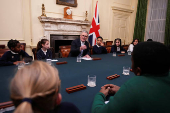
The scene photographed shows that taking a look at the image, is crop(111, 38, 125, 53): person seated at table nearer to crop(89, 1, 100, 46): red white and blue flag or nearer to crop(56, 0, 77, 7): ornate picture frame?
crop(89, 1, 100, 46): red white and blue flag

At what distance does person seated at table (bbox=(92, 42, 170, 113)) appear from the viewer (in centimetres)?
65

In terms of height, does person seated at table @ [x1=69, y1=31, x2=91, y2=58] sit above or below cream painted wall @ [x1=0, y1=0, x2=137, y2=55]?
below

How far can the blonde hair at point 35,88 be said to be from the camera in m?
0.45

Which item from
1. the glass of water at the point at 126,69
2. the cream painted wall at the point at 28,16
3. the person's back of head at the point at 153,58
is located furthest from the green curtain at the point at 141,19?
the person's back of head at the point at 153,58

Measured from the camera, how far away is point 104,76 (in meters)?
1.58

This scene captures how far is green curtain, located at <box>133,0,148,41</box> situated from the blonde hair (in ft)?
22.7

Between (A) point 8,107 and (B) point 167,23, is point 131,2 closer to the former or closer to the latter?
(B) point 167,23

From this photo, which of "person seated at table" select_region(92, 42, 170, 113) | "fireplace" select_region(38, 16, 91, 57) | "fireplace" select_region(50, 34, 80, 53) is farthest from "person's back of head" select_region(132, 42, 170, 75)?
"fireplace" select_region(50, 34, 80, 53)

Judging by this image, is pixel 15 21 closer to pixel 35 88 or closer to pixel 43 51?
pixel 43 51

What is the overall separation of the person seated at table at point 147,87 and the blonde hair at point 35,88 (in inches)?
15.0

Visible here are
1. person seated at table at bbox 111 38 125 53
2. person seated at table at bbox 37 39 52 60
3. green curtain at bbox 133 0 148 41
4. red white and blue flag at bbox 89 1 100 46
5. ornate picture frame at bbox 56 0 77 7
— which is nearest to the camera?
person seated at table at bbox 37 39 52 60

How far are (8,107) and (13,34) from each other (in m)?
4.13

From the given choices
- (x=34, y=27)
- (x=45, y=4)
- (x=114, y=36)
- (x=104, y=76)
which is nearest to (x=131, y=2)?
(x=114, y=36)

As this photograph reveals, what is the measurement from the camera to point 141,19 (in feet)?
21.6
